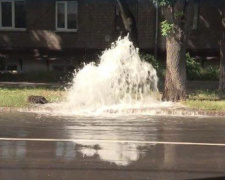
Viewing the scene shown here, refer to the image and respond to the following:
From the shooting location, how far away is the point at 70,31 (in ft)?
84.9

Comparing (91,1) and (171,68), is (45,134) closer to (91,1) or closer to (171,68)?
(171,68)

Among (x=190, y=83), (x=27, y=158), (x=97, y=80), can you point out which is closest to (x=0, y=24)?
(x=190, y=83)

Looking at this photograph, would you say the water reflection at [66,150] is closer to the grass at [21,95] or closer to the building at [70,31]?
the grass at [21,95]

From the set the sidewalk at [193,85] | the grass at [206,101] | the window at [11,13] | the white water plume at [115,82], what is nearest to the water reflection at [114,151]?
the white water plume at [115,82]

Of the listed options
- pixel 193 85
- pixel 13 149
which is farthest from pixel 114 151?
pixel 193 85

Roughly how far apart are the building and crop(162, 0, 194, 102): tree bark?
10199 mm

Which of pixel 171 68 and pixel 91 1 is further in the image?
pixel 91 1

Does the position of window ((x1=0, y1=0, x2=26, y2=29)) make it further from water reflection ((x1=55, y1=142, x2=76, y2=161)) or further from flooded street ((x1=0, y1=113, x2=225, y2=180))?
water reflection ((x1=55, y1=142, x2=76, y2=161))

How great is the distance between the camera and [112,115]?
12938 mm

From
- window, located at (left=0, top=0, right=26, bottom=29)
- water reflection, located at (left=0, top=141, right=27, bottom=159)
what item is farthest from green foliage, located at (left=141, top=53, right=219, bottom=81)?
water reflection, located at (left=0, top=141, right=27, bottom=159)

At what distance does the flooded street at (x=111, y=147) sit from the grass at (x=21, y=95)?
5.80 ft

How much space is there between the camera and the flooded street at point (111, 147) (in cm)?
681

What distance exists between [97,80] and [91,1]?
12.5 m

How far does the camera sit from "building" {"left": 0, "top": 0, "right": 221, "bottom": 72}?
2514 centimetres
